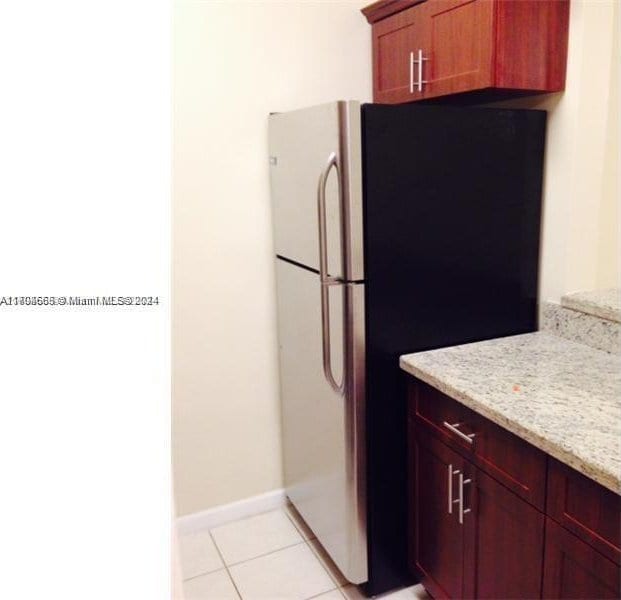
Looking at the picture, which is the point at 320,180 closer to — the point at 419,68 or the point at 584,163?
the point at 419,68

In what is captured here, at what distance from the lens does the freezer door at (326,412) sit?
178 cm

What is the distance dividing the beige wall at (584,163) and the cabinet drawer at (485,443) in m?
0.63

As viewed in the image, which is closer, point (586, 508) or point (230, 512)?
point (586, 508)

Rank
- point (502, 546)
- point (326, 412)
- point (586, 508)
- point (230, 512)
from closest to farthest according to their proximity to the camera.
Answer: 1. point (586, 508)
2. point (502, 546)
3. point (326, 412)
4. point (230, 512)

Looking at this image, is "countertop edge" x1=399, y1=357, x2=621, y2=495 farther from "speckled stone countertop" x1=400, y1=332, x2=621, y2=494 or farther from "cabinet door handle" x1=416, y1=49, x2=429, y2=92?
"cabinet door handle" x1=416, y1=49, x2=429, y2=92

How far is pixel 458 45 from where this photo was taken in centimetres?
178

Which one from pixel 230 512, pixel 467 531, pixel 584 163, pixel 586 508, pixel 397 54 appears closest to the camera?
pixel 586 508

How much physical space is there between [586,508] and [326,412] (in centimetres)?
93

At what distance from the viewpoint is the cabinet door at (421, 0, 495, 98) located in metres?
1.67

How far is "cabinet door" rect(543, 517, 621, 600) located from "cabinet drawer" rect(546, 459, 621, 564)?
0.02 m

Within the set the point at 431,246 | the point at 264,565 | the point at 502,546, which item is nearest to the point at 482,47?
the point at 431,246

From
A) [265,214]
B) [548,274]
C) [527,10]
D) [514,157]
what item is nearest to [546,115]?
[514,157]

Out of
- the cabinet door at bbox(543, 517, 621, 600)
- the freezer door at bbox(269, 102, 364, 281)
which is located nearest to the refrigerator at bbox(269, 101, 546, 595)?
the freezer door at bbox(269, 102, 364, 281)

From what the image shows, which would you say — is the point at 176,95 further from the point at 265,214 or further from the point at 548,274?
the point at 548,274
